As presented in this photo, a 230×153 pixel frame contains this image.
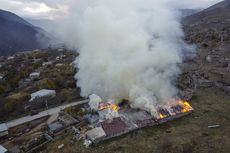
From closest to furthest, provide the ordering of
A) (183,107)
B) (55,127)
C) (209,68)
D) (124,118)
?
1. (124,118)
2. (55,127)
3. (183,107)
4. (209,68)

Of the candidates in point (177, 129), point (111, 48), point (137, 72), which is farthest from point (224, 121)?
point (111, 48)

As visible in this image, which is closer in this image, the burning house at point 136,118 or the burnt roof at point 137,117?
the burning house at point 136,118

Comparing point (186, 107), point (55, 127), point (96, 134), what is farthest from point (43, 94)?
point (186, 107)

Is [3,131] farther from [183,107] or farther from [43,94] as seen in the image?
[183,107]

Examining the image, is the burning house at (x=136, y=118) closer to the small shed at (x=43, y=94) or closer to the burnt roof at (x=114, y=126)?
the burnt roof at (x=114, y=126)

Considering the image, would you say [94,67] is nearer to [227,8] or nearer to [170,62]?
[170,62]

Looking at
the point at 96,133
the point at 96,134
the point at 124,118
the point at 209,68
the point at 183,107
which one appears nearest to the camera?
the point at 96,134

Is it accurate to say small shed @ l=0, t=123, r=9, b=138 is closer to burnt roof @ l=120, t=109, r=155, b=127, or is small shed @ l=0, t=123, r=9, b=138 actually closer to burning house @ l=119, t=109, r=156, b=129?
burning house @ l=119, t=109, r=156, b=129

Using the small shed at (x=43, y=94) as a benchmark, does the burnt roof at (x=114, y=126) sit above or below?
below

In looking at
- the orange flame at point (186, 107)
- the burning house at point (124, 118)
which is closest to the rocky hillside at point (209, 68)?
the orange flame at point (186, 107)
